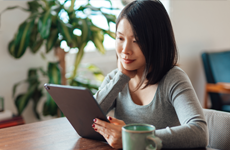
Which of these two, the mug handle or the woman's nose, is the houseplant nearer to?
the woman's nose

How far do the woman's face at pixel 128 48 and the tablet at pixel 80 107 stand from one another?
286 mm

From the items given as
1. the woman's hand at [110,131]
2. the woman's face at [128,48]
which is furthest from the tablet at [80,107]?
the woman's face at [128,48]

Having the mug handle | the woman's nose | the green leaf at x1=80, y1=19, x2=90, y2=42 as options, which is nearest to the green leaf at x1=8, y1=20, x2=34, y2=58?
the green leaf at x1=80, y1=19, x2=90, y2=42

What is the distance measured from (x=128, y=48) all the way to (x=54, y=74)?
3.44ft

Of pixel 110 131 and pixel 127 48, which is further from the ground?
pixel 127 48

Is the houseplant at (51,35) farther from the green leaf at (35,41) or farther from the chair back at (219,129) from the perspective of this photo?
the chair back at (219,129)

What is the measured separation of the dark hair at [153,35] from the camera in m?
0.87

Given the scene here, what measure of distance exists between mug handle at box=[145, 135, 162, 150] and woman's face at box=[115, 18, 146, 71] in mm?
443

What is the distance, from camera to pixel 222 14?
338 cm

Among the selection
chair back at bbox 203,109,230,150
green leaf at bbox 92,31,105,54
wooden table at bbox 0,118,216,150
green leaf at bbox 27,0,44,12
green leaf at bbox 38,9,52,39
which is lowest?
chair back at bbox 203,109,230,150

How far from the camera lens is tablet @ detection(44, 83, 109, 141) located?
653 mm

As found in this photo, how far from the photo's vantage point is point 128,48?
890 mm

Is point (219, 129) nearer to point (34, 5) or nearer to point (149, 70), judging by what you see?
point (149, 70)

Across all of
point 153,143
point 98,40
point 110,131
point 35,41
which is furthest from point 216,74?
point 153,143
